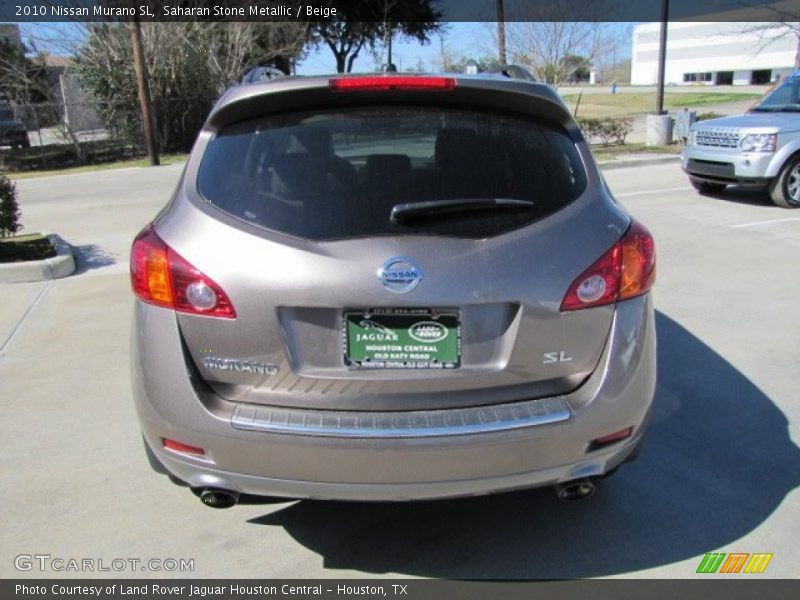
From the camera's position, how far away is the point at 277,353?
7.78ft

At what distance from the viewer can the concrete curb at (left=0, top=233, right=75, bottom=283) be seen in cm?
695

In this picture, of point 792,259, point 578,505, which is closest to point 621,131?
point 792,259

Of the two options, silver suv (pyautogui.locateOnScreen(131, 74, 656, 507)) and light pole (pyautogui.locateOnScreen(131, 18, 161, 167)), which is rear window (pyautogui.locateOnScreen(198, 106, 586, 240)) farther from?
light pole (pyautogui.locateOnScreen(131, 18, 161, 167))

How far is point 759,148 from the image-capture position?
31.7ft

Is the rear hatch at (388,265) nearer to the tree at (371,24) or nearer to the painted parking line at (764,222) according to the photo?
the painted parking line at (764,222)

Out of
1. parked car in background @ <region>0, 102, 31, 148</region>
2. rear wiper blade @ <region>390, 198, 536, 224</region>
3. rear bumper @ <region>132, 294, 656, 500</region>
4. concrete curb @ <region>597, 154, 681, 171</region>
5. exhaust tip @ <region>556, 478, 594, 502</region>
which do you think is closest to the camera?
rear bumper @ <region>132, 294, 656, 500</region>

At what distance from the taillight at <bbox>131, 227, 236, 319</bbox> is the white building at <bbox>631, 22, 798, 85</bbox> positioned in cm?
9386

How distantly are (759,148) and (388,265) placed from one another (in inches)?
357

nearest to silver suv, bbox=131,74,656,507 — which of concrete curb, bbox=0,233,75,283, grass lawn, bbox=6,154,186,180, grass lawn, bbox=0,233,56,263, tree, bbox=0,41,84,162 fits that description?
concrete curb, bbox=0,233,75,283

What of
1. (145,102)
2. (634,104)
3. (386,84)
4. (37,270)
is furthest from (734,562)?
(634,104)

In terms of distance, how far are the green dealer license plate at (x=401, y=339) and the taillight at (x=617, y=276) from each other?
42 centimetres

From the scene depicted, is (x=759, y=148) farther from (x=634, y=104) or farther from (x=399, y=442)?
(x=634, y=104)

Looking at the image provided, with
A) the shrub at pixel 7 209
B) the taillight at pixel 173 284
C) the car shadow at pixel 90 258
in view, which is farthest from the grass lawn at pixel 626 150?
the taillight at pixel 173 284

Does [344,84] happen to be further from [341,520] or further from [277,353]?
[341,520]
